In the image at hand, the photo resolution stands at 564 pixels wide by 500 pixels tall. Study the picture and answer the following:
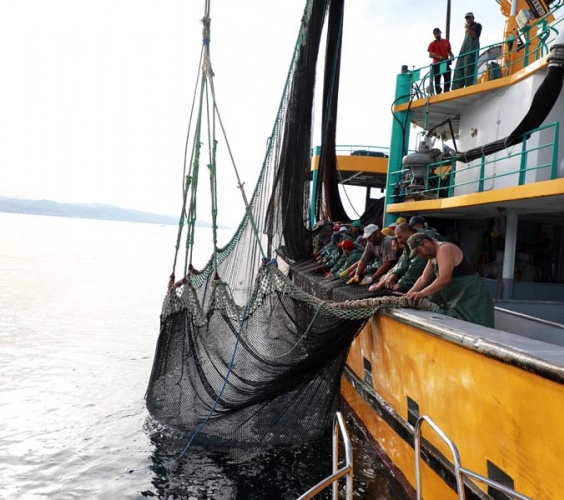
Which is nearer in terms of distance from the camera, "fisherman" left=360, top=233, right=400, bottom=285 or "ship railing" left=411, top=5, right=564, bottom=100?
"fisherman" left=360, top=233, right=400, bottom=285

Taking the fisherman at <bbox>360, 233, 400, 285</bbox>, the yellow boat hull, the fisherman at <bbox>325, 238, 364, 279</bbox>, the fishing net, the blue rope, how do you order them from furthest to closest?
the fisherman at <bbox>325, 238, 364, 279</bbox> < the fisherman at <bbox>360, 233, 400, 285</bbox> < the blue rope < the fishing net < the yellow boat hull

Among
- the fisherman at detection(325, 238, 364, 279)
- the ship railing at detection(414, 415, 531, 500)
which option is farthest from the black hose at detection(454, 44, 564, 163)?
the ship railing at detection(414, 415, 531, 500)

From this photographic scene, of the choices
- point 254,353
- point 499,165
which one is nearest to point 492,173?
point 499,165

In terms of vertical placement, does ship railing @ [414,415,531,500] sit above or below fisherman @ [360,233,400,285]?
below

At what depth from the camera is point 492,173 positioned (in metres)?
8.78

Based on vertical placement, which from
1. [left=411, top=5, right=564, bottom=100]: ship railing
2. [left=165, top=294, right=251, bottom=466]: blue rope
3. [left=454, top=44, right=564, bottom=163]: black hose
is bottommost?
[left=165, top=294, right=251, bottom=466]: blue rope

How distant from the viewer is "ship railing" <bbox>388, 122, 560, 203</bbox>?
7164mm

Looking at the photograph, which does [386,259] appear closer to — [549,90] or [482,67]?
[549,90]

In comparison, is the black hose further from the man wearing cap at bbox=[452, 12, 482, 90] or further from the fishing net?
the man wearing cap at bbox=[452, 12, 482, 90]

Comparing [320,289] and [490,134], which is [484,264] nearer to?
[490,134]

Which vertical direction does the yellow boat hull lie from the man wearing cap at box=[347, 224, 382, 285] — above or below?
below

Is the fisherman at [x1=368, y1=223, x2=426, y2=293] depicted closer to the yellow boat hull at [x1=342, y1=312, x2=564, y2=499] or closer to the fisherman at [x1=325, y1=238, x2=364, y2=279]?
the yellow boat hull at [x1=342, y1=312, x2=564, y2=499]

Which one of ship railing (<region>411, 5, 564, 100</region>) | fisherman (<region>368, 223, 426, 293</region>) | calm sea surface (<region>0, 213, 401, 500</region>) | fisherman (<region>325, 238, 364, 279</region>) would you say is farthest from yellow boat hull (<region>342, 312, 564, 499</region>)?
ship railing (<region>411, 5, 564, 100</region>)

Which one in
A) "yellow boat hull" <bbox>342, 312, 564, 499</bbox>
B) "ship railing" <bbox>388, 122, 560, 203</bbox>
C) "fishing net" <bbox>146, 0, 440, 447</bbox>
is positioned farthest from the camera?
"ship railing" <bbox>388, 122, 560, 203</bbox>
